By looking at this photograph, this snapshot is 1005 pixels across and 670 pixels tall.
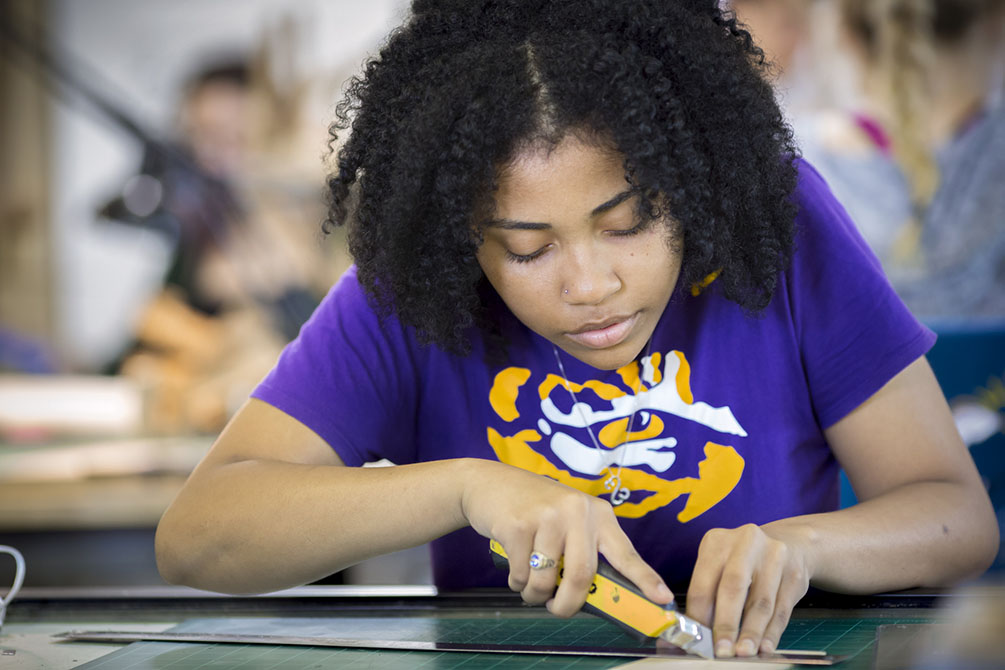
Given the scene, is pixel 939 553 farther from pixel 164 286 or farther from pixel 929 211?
pixel 164 286

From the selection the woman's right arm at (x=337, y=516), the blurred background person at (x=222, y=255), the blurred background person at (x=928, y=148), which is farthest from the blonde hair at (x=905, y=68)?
the woman's right arm at (x=337, y=516)

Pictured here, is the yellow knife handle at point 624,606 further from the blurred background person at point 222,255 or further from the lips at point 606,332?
the blurred background person at point 222,255

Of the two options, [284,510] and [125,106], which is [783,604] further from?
[125,106]

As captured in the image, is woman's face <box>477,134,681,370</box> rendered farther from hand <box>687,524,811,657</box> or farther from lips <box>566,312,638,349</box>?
hand <box>687,524,811,657</box>

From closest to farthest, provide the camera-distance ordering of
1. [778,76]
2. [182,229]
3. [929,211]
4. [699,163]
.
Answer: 1. [699,163]
2. [778,76]
3. [929,211]
4. [182,229]

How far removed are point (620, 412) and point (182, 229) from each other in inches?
87.8

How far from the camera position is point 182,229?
3006 mm

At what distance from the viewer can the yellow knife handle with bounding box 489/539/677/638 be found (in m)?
0.78

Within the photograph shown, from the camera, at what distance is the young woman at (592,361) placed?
857 mm

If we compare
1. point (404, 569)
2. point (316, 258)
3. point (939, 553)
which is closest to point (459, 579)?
point (939, 553)

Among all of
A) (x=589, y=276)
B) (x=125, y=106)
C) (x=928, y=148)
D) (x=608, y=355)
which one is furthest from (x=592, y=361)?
(x=125, y=106)

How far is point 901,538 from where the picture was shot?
945mm

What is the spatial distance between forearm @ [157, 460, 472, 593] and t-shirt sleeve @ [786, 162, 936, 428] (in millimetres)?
395

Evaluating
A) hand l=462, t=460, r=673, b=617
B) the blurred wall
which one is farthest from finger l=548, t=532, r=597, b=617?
the blurred wall
